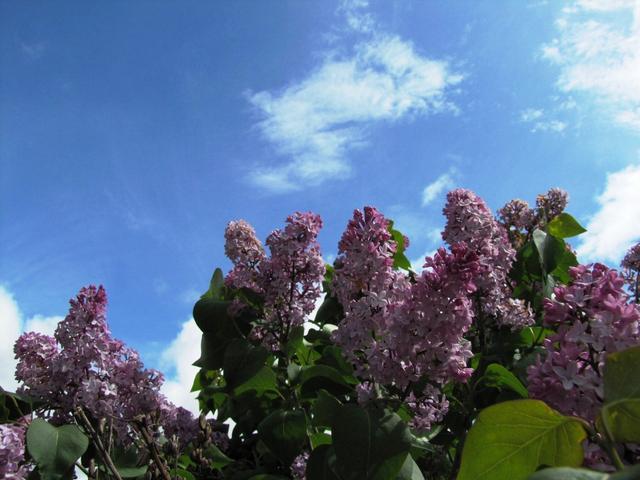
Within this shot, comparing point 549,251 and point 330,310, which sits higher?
point 549,251

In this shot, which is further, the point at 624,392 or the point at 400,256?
the point at 400,256

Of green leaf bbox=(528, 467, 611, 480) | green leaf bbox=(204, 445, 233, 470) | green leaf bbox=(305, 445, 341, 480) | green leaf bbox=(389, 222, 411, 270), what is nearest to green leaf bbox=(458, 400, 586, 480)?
green leaf bbox=(528, 467, 611, 480)

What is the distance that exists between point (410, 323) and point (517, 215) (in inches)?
107

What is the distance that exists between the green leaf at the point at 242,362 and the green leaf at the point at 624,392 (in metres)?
1.59

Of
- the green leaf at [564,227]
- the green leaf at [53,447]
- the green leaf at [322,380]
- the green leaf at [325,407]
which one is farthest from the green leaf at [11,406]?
the green leaf at [564,227]

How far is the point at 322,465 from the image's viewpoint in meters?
1.92

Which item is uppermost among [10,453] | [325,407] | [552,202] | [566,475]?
[552,202]

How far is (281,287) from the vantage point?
2691 millimetres

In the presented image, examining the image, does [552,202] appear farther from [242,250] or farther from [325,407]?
[325,407]

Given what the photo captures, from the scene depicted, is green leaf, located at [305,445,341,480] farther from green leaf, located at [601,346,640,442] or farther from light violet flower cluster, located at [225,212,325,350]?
green leaf, located at [601,346,640,442]

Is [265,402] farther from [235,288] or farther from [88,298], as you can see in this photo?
[88,298]

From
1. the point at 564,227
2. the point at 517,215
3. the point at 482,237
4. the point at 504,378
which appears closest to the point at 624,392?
the point at 504,378

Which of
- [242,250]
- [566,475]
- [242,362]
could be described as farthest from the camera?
[242,250]

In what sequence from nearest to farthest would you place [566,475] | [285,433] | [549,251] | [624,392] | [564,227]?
[566,475], [624,392], [285,433], [549,251], [564,227]
